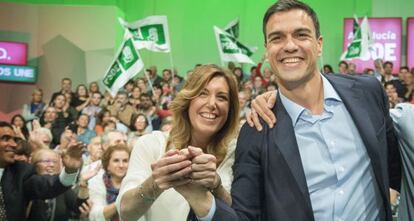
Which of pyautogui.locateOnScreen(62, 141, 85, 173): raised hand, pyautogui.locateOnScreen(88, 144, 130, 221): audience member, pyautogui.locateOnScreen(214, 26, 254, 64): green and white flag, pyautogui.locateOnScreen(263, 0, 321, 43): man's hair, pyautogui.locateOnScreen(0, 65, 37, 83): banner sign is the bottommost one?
pyautogui.locateOnScreen(88, 144, 130, 221): audience member

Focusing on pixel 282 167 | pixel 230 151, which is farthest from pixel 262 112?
pixel 230 151

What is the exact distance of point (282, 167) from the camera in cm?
191

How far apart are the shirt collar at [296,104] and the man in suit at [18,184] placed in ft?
6.59

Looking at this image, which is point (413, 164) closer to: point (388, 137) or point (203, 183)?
point (388, 137)

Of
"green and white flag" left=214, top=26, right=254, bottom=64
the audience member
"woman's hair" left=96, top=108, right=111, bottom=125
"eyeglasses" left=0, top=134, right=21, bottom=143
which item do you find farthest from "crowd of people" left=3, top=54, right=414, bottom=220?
"eyeglasses" left=0, top=134, right=21, bottom=143

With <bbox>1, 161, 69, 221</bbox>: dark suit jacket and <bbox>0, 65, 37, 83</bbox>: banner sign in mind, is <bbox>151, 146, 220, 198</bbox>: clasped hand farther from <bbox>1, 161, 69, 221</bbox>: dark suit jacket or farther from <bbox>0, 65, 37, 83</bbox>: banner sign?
<bbox>0, 65, 37, 83</bbox>: banner sign

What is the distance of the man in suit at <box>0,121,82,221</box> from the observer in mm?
3836

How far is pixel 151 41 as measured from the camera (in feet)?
32.8

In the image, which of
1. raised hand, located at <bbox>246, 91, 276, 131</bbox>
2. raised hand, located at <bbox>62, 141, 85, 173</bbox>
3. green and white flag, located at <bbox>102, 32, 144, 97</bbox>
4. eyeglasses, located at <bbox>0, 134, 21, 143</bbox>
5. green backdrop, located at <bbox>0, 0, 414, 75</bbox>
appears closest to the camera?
raised hand, located at <bbox>246, 91, 276, 131</bbox>

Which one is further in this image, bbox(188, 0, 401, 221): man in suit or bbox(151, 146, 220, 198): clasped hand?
bbox(188, 0, 401, 221): man in suit

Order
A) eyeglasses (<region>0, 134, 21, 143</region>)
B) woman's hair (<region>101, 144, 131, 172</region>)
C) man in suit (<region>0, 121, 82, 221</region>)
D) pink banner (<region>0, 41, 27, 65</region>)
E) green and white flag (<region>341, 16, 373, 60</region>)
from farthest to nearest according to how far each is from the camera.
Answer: pink banner (<region>0, 41, 27, 65</region>) < green and white flag (<region>341, 16, 373, 60</region>) < woman's hair (<region>101, 144, 131, 172</region>) < eyeglasses (<region>0, 134, 21, 143</region>) < man in suit (<region>0, 121, 82, 221</region>)

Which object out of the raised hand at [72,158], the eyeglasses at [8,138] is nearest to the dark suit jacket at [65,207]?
the eyeglasses at [8,138]

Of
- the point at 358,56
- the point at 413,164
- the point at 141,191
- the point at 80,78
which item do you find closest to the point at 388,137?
the point at 413,164

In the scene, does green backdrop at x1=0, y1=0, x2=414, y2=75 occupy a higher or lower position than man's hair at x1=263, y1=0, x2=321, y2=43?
higher
